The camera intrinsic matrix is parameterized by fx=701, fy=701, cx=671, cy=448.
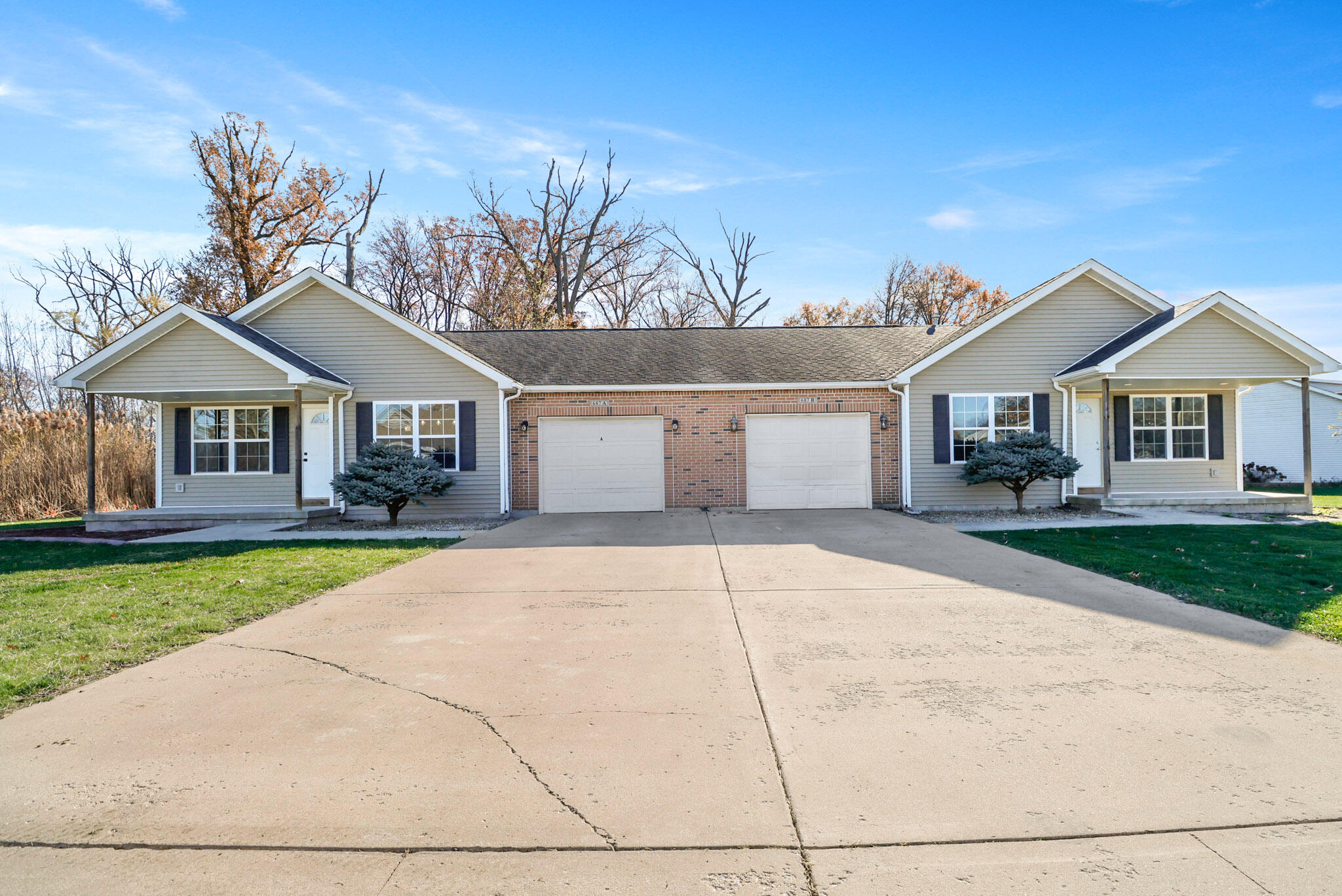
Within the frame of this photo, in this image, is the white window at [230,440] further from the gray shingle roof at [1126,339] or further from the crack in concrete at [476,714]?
the gray shingle roof at [1126,339]

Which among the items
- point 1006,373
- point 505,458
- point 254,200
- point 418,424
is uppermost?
point 254,200

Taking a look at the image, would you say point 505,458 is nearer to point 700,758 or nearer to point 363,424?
point 363,424

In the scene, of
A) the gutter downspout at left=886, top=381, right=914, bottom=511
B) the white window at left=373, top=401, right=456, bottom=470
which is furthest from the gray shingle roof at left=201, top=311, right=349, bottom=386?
the gutter downspout at left=886, top=381, right=914, bottom=511

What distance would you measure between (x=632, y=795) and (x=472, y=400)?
43.3 ft

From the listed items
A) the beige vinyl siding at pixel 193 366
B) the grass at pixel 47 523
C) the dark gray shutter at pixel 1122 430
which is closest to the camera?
the beige vinyl siding at pixel 193 366

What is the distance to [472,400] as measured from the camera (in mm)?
15320

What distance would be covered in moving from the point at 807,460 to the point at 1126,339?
7.41 metres

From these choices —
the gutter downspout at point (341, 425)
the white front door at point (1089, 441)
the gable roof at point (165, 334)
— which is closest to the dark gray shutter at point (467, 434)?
the gutter downspout at point (341, 425)

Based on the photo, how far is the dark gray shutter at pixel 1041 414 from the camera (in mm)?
15500

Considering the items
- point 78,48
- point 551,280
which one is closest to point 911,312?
point 551,280

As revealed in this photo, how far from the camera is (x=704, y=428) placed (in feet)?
52.0

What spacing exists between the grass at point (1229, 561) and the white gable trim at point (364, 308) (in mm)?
10111

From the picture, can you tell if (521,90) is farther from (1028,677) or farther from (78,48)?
(1028,677)

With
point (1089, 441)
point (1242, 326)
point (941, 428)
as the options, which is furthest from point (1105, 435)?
point (1242, 326)
